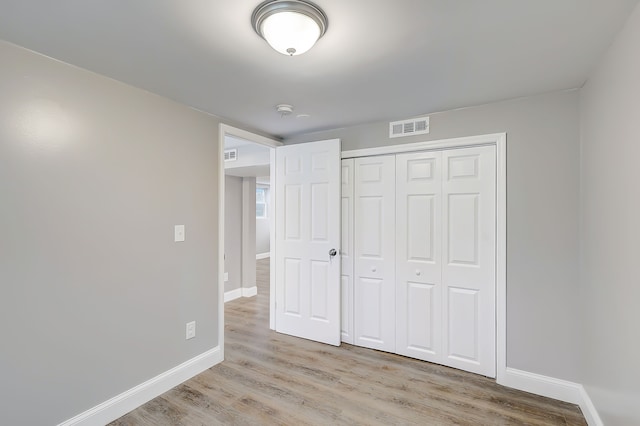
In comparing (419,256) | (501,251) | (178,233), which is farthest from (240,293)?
(501,251)

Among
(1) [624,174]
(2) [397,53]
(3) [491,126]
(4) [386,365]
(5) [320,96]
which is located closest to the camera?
(1) [624,174]

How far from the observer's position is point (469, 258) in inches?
102

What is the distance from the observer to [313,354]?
295 centimetres

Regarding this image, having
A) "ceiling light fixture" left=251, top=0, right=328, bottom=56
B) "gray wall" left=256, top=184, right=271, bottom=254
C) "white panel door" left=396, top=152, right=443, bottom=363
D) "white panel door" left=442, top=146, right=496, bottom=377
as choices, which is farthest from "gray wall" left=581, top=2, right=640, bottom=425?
"gray wall" left=256, top=184, right=271, bottom=254

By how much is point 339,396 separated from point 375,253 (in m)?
1.33

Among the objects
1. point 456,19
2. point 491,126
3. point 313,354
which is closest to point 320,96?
point 456,19

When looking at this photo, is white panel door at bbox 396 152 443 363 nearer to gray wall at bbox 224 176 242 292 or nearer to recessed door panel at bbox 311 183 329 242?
recessed door panel at bbox 311 183 329 242

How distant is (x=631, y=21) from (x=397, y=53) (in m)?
1.04

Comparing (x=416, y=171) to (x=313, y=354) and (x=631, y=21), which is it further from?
(x=313, y=354)

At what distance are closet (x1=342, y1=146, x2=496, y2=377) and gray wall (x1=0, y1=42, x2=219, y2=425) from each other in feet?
5.13

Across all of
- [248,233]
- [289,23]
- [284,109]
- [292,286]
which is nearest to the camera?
[289,23]

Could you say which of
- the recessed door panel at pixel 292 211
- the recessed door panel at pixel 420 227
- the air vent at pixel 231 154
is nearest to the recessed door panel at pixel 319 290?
the recessed door panel at pixel 292 211

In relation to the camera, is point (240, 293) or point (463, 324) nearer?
point (463, 324)

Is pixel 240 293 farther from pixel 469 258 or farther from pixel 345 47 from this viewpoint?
pixel 345 47
